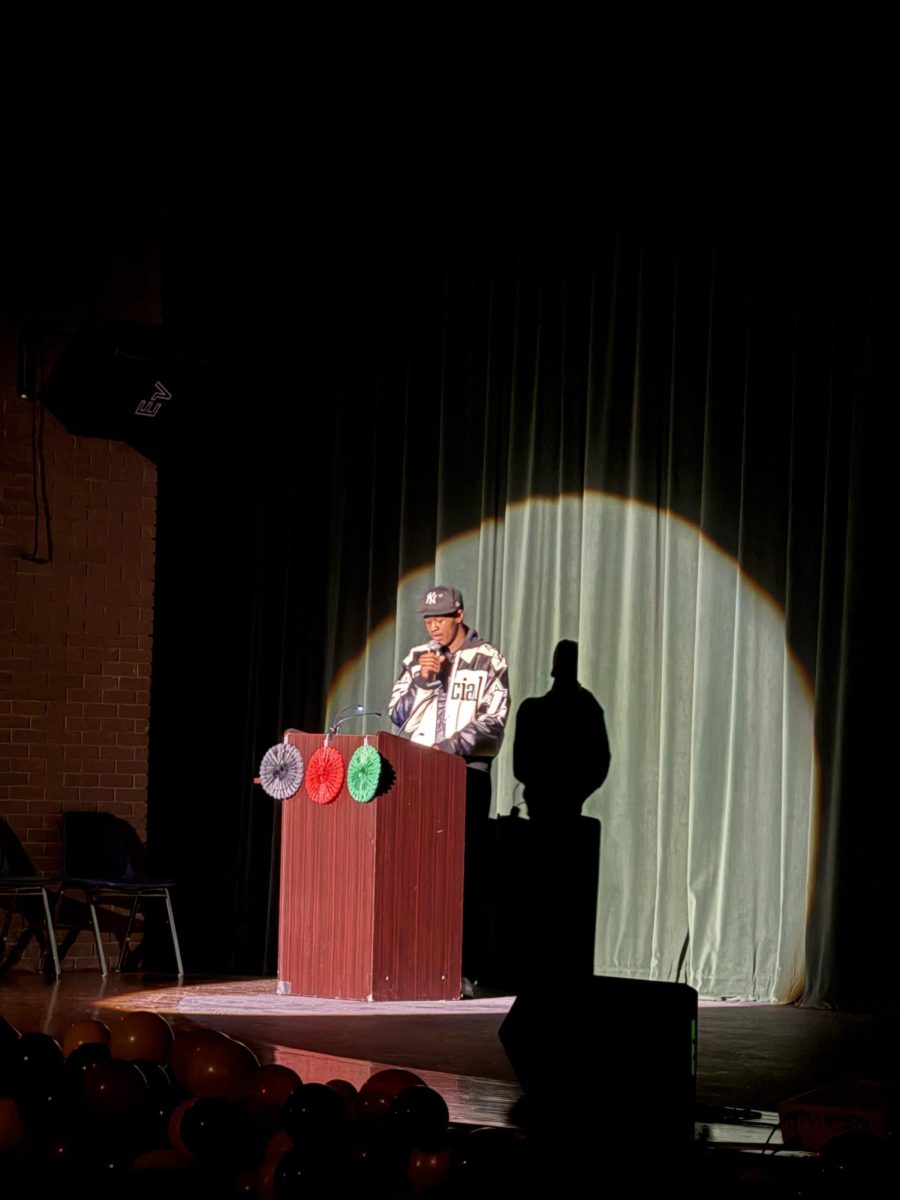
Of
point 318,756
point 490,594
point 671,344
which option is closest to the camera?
point 318,756

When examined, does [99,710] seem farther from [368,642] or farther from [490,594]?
[490,594]

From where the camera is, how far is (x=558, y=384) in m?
7.34

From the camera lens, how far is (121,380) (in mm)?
7414

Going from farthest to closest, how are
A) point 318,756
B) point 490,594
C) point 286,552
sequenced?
point 286,552, point 490,594, point 318,756

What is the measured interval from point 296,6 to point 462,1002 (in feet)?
15.7

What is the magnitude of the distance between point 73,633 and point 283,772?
184 cm

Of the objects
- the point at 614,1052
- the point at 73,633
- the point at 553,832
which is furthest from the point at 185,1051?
the point at 73,633

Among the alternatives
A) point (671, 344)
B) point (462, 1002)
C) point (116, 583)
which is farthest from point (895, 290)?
point (116, 583)

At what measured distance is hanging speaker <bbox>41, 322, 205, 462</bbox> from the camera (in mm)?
7414

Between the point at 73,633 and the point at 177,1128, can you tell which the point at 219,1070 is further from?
the point at 73,633

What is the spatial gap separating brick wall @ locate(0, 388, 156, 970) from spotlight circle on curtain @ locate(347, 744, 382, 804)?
2036mm

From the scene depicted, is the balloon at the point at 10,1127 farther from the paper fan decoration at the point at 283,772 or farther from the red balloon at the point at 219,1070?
the paper fan decoration at the point at 283,772

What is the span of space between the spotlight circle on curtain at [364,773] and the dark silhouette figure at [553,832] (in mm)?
1263

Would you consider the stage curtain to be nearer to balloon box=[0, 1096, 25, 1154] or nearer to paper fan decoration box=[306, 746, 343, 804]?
paper fan decoration box=[306, 746, 343, 804]
